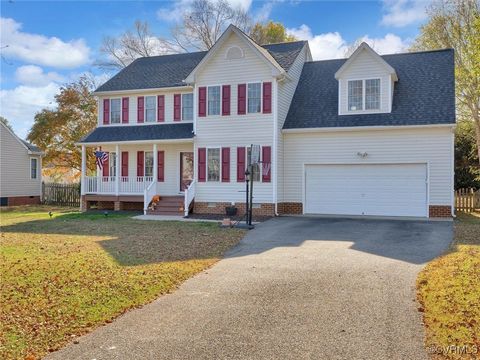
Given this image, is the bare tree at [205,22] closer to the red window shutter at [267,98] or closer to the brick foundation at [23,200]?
the brick foundation at [23,200]

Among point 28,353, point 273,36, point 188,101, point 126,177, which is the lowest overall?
point 28,353

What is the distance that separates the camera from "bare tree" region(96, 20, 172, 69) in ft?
125

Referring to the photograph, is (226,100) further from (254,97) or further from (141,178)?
(141,178)

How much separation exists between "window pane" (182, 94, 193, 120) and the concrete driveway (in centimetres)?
1261

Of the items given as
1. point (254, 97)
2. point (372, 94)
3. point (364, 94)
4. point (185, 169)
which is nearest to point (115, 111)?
point (185, 169)

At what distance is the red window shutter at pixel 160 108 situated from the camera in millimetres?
22344

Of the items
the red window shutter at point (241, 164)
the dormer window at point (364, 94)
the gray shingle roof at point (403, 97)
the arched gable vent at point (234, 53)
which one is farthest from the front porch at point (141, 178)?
the dormer window at point (364, 94)

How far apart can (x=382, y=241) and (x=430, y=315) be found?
6.33 m

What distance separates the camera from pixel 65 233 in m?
14.1

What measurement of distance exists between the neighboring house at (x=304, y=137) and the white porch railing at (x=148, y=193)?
8cm

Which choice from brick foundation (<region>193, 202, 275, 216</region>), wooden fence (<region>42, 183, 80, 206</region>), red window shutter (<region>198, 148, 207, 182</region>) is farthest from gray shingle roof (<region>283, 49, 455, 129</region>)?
wooden fence (<region>42, 183, 80, 206</region>)

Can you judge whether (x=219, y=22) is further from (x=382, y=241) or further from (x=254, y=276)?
(x=254, y=276)

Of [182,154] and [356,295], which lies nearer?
[356,295]

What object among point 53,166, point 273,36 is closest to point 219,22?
point 273,36
